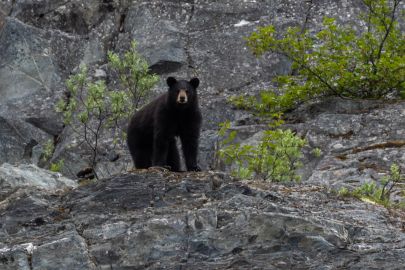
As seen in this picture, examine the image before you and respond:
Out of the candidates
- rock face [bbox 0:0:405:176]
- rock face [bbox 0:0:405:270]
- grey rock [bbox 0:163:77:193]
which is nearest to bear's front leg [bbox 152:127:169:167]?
grey rock [bbox 0:163:77:193]

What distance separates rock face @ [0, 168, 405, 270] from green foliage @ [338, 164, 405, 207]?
1.23ft

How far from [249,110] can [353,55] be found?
102 inches

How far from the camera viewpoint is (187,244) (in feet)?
31.8

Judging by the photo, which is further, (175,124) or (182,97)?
(175,124)

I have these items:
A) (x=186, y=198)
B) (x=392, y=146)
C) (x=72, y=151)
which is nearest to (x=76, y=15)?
(x=72, y=151)

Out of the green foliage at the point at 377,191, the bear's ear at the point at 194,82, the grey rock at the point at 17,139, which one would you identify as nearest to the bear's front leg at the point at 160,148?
the bear's ear at the point at 194,82

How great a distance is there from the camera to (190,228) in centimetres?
988

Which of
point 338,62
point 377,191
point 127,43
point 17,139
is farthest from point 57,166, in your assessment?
point 377,191

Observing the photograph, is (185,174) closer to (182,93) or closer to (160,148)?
(160,148)

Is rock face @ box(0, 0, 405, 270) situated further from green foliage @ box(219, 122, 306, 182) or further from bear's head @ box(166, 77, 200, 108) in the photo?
bear's head @ box(166, 77, 200, 108)

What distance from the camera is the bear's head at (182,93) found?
46.9 feet

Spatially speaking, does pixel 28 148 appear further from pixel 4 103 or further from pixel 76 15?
pixel 76 15

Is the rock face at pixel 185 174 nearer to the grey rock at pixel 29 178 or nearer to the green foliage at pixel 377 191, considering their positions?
the grey rock at pixel 29 178

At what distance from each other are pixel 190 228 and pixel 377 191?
435 centimetres
